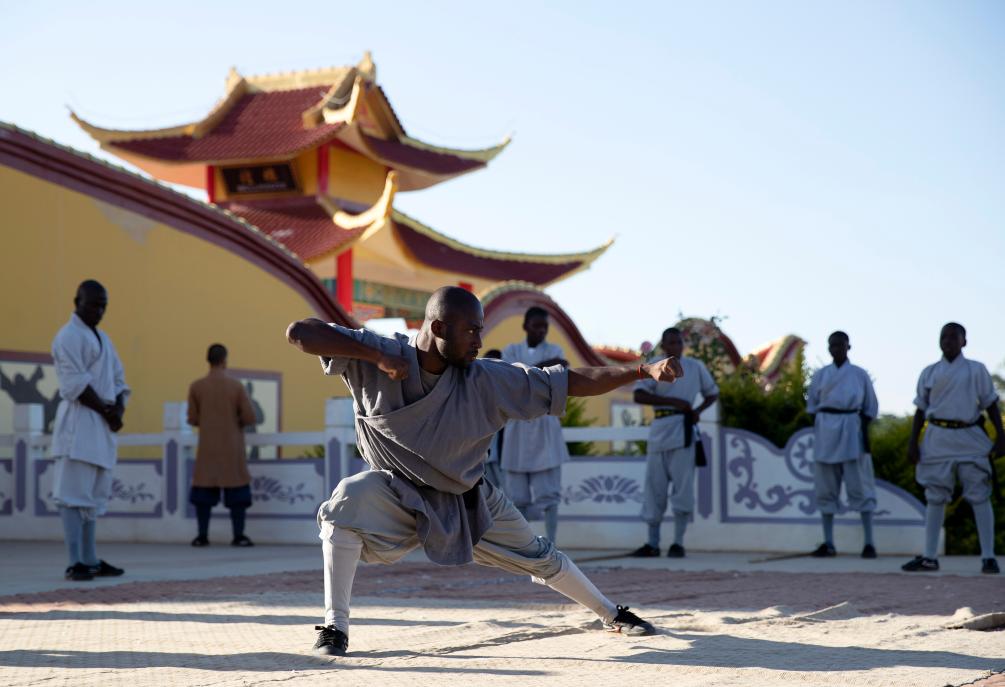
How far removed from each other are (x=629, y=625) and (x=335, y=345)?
159cm

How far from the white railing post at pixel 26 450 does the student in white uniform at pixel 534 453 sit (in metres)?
5.61

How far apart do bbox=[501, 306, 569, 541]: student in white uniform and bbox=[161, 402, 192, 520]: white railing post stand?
162 inches

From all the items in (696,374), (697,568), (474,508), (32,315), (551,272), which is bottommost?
(697,568)

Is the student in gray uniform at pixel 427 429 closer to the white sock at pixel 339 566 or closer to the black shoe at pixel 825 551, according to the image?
the white sock at pixel 339 566

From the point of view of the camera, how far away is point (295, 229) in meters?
21.3

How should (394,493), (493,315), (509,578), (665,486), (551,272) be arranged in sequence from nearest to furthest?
(394,493) < (509,578) < (665,486) < (493,315) < (551,272)

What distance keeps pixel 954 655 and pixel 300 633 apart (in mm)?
2451

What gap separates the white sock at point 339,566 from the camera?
429 centimetres

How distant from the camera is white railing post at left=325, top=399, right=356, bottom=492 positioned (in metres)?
10.8

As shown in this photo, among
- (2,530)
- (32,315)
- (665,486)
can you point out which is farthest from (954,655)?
(32,315)

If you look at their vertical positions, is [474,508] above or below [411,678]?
above

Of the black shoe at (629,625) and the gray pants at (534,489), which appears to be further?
the gray pants at (534,489)

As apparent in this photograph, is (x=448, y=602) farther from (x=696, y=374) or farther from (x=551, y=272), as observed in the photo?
(x=551, y=272)

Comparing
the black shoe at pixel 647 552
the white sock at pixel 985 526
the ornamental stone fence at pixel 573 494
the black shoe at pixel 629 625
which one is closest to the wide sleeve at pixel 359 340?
the black shoe at pixel 629 625
